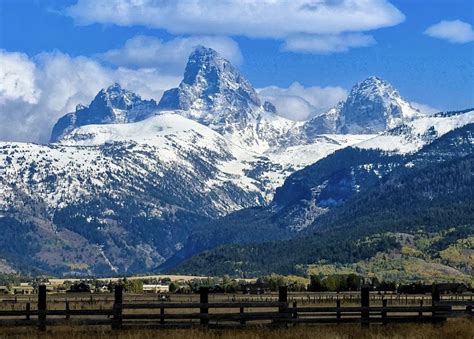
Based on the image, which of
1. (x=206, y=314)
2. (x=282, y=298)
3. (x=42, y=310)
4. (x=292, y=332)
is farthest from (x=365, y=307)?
(x=42, y=310)

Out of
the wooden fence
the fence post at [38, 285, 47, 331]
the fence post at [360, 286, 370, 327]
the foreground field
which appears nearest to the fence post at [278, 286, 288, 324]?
the wooden fence

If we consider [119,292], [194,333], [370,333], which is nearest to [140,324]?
[119,292]

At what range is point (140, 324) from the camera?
7150 centimetres

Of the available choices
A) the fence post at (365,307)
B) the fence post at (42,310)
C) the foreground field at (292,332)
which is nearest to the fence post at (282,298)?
the foreground field at (292,332)

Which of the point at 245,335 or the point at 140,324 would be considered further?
the point at 140,324

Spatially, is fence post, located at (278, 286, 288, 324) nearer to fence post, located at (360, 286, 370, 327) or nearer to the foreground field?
the foreground field

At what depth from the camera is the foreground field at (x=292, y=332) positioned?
62188 mm

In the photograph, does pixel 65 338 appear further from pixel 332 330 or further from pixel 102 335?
pixel 332 330

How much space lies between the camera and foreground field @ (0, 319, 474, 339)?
6219cm

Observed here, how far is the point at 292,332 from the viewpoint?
6394 cm

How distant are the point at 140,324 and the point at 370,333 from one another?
1443 centimetres

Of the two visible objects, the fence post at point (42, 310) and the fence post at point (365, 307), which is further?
the fence post at point (365, 307)

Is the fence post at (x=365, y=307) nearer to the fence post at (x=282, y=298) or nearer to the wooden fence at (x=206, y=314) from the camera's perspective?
the wooden fence at (x=206, y=314)

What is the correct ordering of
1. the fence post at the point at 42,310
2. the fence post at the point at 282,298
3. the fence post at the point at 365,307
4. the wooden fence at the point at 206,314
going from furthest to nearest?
the fence post at the point at 365,307, the fence post at the point at 282,298, the wooden fence at the point at 206,314, the fence post at the point at 42,310
